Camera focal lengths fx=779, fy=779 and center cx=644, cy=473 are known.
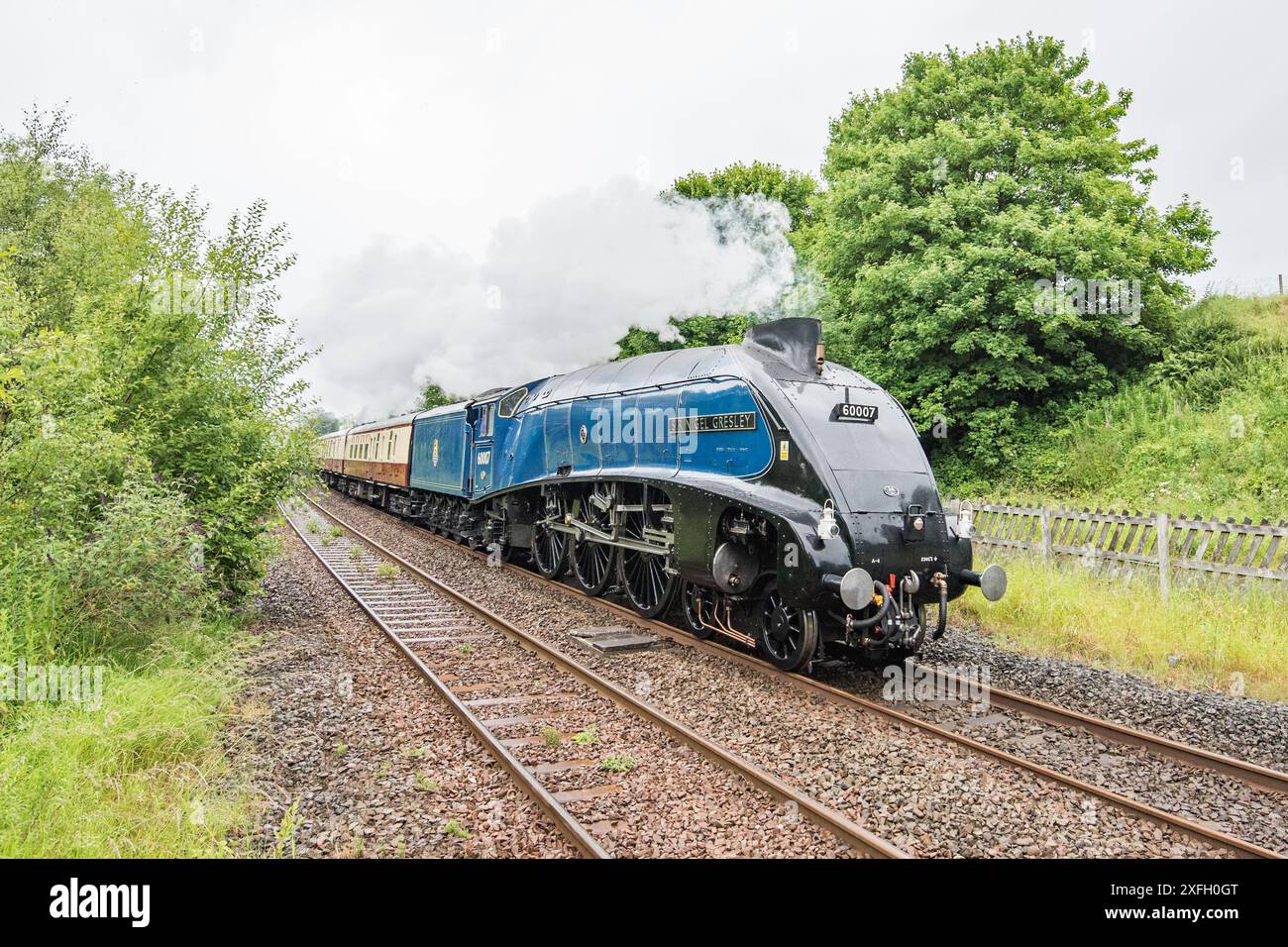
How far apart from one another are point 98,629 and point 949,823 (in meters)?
6.14

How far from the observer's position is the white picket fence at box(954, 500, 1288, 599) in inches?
324

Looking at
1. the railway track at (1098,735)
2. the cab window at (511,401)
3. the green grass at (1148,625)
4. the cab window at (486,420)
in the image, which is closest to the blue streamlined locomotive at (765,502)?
the railway track at (1098,735)

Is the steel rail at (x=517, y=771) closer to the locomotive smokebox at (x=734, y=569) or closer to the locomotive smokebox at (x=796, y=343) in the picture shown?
the locomotive smokebox at (x=734, y=569)

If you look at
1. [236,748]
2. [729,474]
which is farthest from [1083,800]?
[236,748]

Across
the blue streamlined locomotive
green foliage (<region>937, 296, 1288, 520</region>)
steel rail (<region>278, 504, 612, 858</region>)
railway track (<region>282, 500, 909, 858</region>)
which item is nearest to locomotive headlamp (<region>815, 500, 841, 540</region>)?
the blue streamlined locomotive

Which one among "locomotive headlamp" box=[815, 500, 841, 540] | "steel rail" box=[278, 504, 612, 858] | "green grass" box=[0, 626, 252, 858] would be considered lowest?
"steel rail" box=[278, 504, 612, 858]

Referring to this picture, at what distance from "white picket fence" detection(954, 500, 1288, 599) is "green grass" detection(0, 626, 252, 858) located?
931 centimetres

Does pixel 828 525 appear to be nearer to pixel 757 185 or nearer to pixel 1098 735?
pixel 1098 735

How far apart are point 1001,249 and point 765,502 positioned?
1035 cm

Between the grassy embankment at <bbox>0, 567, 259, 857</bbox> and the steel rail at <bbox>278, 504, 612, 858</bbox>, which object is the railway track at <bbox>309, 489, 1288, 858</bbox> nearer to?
the steel rail at <bbox>278, 504, 612, 858</bbox>

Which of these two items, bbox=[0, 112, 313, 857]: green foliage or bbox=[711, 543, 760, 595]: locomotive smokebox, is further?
bbox=[711, 543, 760, 595]: locomotive smokebox

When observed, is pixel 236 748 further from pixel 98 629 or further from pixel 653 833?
pixel 653 833

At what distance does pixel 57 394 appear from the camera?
600 cm

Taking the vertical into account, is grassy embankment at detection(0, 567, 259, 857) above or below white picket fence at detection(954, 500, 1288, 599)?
below
